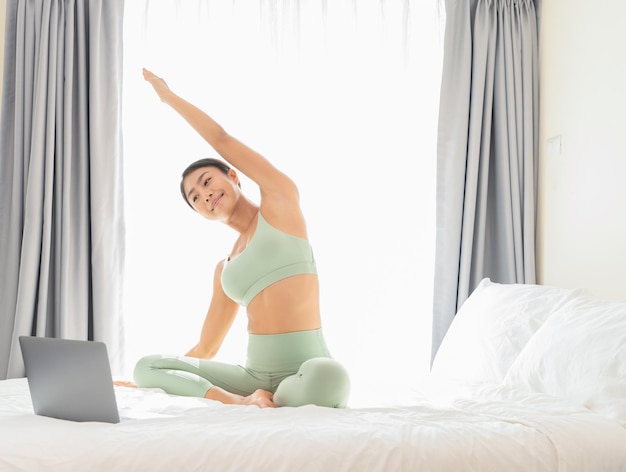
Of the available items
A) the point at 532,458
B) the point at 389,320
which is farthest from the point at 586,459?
the point at 389,320

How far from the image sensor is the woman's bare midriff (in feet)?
6.68

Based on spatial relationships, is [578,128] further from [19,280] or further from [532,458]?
[19,280]

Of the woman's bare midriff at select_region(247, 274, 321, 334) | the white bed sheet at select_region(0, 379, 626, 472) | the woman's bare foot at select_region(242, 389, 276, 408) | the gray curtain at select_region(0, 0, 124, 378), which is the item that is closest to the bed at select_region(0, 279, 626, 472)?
the white bed sheet at select_region(0, 379, 626, 472)

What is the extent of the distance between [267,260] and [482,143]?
1.62 m

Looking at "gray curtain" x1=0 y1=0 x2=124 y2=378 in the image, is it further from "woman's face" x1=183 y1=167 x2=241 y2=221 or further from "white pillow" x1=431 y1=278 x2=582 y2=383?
"white pillow" x1=431 y1=278 x2=582 y2=383

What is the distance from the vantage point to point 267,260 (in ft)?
6.71

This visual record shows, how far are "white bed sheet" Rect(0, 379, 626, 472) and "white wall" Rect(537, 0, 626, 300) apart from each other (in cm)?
110

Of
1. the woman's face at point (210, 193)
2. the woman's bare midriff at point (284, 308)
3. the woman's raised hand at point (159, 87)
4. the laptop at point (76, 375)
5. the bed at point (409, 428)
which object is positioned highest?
the woman's raised hand at point (159, 87)

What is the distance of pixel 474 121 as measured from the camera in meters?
3.20

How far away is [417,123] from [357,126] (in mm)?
309

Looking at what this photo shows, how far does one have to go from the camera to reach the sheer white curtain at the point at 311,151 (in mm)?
3191

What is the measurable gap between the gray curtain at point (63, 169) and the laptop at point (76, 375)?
1.57 m

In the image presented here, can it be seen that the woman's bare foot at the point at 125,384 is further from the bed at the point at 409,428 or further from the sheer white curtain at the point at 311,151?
the sheer white curtain at the point at 311,151

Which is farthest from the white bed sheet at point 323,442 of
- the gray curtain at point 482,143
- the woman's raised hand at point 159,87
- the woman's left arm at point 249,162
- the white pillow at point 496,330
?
the gray curtain at point 482,143
